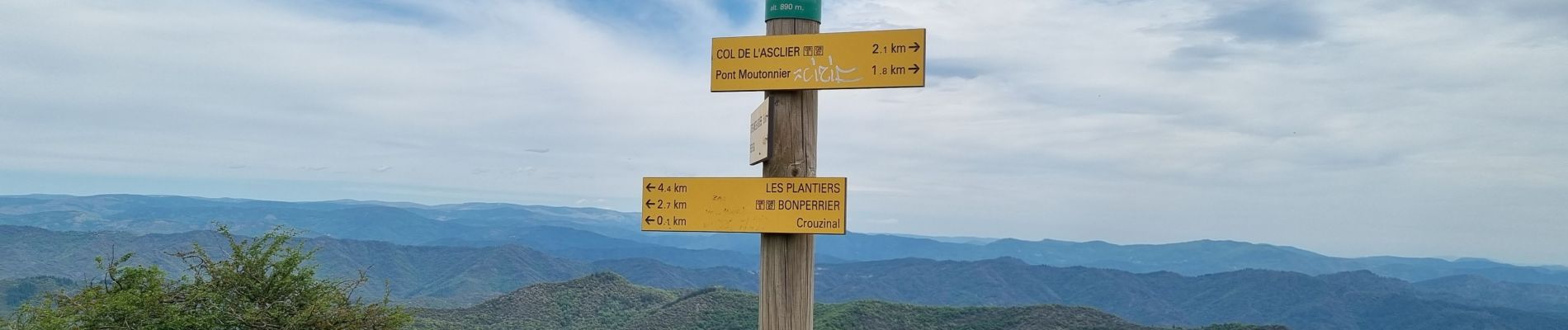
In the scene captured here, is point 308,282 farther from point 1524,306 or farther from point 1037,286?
point 1524,306

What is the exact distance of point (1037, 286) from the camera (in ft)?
541

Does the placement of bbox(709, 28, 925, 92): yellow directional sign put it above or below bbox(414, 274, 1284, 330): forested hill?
above

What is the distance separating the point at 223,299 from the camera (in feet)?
62.2

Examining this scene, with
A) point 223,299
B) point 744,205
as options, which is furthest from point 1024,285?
point 744,205

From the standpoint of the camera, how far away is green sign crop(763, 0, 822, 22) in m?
7.09

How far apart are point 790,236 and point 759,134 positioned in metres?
0.71

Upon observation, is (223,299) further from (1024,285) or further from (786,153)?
(1024,285)

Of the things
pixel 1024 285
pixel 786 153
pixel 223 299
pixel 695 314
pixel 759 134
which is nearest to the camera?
pixel 786 153

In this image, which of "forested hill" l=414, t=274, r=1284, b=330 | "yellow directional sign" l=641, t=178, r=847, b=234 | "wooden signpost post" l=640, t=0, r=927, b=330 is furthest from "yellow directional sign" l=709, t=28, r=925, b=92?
"forested hill" l=414, t=274, r=1284, b=330

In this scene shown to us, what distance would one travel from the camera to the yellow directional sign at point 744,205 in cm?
677

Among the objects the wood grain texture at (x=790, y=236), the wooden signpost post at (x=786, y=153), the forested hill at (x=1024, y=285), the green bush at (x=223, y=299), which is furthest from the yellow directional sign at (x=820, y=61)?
the forested hill at (x=1024, y=285)

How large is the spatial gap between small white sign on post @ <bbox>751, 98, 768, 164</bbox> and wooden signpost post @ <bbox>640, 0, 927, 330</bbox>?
14 millimetres

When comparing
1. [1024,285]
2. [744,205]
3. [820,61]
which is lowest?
[1024,285]

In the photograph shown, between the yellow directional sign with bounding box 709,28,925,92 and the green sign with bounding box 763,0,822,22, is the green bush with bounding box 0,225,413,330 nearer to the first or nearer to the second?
the yellow directional sign with bounding box 709,28,925,92
